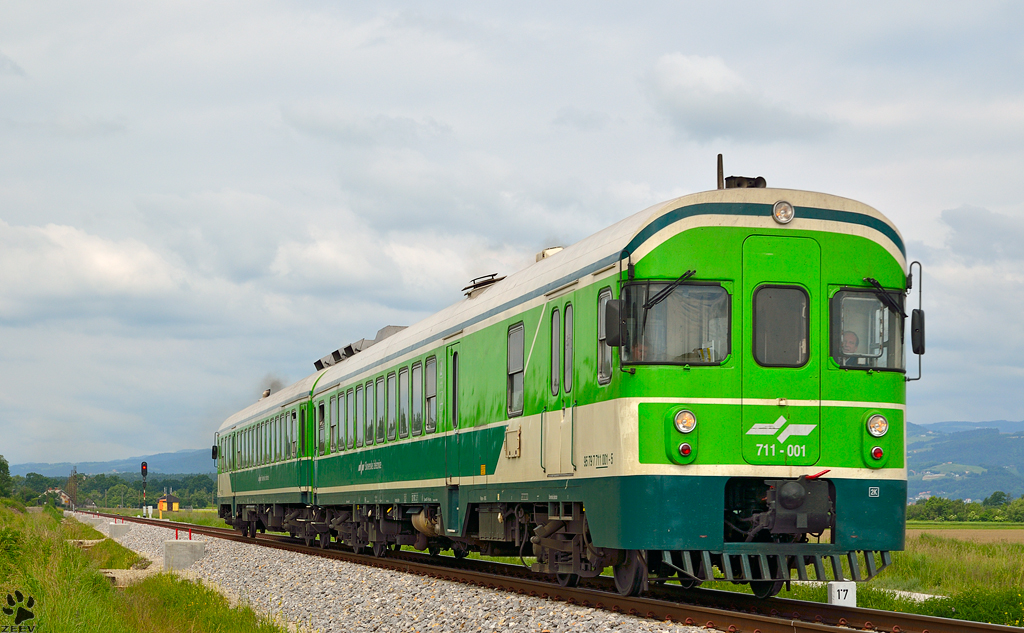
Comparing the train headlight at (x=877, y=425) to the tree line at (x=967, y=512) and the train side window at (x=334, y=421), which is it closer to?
the train side window at (x=334, y=421)

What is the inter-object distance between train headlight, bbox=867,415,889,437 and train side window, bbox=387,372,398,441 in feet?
31.8

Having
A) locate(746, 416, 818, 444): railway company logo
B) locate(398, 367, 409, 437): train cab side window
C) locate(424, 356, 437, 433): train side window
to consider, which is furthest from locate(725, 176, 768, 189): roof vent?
locate(398, 367, 409, 437): train cab side window

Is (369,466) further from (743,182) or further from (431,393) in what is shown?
(743,182)

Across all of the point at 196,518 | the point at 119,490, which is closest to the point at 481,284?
the point at 196,518

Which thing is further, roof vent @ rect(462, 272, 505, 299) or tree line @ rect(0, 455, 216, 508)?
tree line @ rect(0, 455, 216, 508)

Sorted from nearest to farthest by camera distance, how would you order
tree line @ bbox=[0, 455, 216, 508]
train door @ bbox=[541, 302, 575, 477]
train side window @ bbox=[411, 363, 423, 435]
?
train door @ bbox=[541, 302, 575, 477], train side window @ bbox=[411, 363, 423, 435], tree line @ bbox=[0, 455, 216, 508]

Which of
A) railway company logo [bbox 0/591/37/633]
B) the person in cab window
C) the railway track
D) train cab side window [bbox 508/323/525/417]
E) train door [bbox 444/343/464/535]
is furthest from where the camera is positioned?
train door [bbox 444/343/464/535]

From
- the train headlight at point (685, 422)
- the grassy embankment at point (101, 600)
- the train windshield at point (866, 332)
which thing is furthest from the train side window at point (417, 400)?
the train windshield at point (866, 332)

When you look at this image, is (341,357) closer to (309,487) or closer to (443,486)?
(309,487)

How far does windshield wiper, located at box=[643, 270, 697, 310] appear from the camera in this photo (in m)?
10.5

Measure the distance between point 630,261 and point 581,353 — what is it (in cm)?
130

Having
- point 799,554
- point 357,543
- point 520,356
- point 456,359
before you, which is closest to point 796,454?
point 799,554

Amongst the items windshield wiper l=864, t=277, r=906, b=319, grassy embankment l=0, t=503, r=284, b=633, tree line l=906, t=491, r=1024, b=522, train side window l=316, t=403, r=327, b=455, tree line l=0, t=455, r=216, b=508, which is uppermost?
windshield wiper l=864, t=277, r=906, b=319

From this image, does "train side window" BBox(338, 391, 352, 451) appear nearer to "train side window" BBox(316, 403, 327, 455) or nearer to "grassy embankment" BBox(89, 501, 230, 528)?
"train side window" BBox(316, 403, 327, 455)
